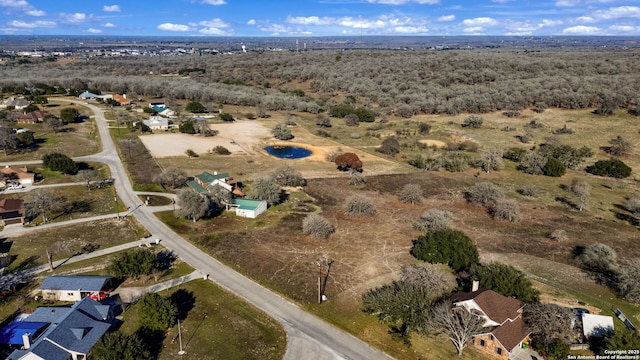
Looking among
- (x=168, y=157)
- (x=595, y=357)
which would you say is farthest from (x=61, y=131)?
(x=595, y=357)

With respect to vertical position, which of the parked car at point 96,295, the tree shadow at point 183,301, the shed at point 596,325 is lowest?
the tree shadow at point 183,301

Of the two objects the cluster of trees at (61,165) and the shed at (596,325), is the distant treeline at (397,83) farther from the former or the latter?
the shed at (596,325)

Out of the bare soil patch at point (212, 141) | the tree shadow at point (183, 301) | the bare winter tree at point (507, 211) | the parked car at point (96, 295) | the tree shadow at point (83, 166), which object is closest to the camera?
the tree shadow at point (183, 301)

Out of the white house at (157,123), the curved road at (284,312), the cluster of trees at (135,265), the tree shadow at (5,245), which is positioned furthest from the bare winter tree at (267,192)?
the white house at (157,123)

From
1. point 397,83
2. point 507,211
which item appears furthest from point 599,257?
point 397,83

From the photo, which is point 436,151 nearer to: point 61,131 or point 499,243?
point 499,243

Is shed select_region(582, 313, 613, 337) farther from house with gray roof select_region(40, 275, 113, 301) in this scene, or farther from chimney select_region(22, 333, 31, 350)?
chimney select_region(22, 333, 31, 350)

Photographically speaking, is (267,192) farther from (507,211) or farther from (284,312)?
(507,211)
